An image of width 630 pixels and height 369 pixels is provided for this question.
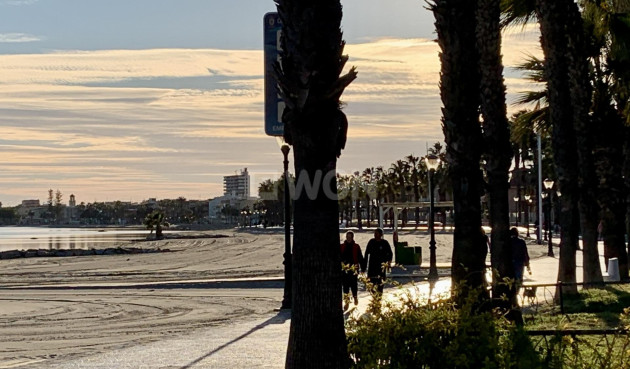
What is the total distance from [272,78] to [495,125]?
410cm

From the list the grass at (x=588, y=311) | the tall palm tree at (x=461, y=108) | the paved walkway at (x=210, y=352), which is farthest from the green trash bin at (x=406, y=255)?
the tall palm tree at (x=461, y=108)

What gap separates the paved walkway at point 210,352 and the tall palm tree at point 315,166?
12.9 ft

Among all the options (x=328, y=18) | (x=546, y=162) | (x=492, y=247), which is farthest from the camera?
(x=546, y=162)

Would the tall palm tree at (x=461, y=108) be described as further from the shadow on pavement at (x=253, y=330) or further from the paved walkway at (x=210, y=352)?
the shadow on pavement at (x=253, y=330)

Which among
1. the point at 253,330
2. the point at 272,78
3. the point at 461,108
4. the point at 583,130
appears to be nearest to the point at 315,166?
the point at 461,108

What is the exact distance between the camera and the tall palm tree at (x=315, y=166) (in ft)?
28.1

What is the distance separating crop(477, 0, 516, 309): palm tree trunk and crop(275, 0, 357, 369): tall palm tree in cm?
872

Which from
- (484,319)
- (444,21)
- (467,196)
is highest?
(444,21)

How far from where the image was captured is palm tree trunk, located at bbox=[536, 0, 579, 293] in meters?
20.8

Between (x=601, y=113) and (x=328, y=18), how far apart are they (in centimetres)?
1996

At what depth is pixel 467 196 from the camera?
1420 centimetres

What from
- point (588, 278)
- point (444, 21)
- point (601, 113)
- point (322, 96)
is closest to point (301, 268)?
point (322, 96)

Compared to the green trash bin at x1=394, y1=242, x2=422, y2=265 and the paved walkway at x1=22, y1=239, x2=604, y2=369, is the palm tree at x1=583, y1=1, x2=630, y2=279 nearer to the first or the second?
the green trash bin at x1=394, y1=242, x2=422, y2=265

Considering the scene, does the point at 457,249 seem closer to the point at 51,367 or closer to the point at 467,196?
the point at 467,196
